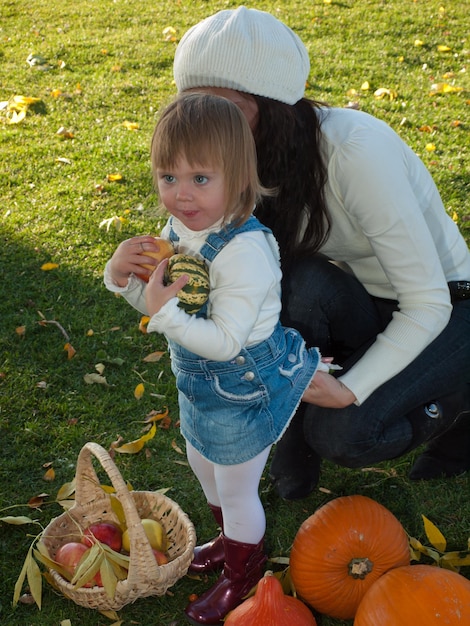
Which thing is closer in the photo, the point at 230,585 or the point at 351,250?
the point at 230,585

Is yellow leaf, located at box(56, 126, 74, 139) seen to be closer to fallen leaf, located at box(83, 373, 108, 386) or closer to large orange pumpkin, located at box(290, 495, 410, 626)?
fallen leaf, located at box(83, 373, 108, 386)

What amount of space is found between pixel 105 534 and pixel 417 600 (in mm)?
935

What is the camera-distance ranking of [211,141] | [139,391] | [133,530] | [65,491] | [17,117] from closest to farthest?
[211,141]
[133,530]
[65,491]
[139,391]
[17,117]

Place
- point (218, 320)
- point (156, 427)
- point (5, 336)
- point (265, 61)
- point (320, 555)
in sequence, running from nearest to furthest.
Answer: point (218, 320)
point (265, 61)
point (320, 555)
point (156, 427)
point (5, 336)

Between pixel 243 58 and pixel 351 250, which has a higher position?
pixel 243 58

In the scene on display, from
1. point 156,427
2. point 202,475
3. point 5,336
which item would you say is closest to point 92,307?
point 5,336

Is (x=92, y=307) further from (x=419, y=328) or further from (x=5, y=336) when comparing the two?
(x=419, y=328)

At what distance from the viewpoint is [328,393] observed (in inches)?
90.5

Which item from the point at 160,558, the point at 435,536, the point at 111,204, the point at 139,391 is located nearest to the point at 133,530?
the point at 160,558

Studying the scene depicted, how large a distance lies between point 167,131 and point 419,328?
36.2 inches

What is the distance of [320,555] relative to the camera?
7.47ft

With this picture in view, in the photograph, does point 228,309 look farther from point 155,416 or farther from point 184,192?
point 155,416

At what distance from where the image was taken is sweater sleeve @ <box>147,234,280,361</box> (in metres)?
1.90

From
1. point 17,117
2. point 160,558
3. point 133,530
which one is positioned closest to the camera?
point 133,530
